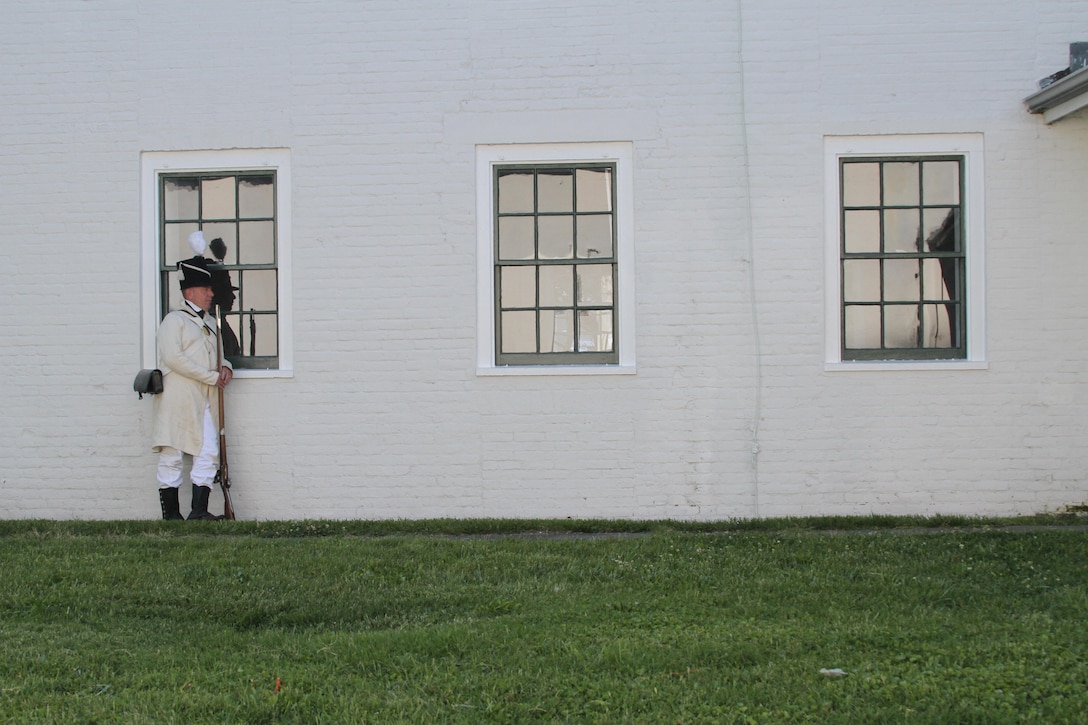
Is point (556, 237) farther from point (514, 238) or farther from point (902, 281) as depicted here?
point (902, 281)

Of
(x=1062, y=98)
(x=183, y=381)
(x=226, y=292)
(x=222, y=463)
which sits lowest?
(x=222, y=463)

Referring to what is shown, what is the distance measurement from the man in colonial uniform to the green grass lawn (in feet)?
2.90

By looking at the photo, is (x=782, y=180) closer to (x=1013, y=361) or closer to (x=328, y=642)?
(x=1013, y=361)

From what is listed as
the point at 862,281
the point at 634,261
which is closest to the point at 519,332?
the point at 634,261

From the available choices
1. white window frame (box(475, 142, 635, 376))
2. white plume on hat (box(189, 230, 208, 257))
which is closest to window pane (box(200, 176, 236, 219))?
white plume on hat (box(189, 230, 208, 257))

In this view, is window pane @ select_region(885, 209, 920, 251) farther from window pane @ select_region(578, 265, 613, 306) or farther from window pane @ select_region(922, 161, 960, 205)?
window pane @ select_region(578, 265, 613, 306)

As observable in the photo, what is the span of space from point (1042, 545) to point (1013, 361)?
7.15ft

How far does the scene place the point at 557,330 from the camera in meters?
9.48

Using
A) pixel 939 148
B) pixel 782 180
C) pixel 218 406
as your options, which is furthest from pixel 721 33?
pixel 218 406

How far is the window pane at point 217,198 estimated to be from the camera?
9.62m

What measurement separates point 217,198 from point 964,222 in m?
6.52

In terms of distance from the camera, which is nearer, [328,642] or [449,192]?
[328,642]

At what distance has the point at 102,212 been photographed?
9500 mm

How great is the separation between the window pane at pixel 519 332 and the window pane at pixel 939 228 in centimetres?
348
